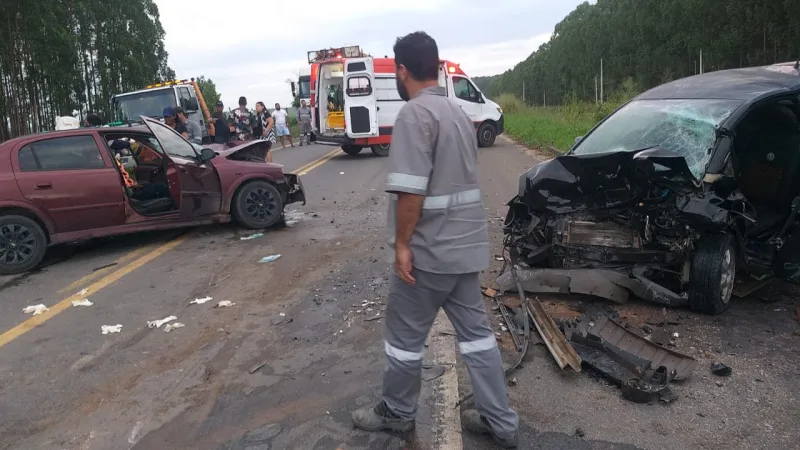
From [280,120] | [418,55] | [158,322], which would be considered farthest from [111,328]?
[280,120]

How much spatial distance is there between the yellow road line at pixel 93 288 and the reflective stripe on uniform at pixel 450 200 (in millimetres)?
3778

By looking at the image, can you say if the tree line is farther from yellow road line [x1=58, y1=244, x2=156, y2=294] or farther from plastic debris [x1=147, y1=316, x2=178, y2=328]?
plastic debris [x1=147, y1=316, x2=178, y2=328]

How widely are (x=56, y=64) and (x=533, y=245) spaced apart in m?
23.1

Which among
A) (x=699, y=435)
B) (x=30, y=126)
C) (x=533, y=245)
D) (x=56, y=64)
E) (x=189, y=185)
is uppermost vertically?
(x=56, y=64)

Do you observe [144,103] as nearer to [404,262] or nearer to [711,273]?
[711,273]

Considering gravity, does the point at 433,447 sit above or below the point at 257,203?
below

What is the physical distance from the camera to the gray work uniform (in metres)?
2.48

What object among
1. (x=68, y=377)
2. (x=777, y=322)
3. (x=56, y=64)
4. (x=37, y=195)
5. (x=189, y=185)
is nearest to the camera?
(x=68, y=377)

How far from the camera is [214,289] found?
5.54 m

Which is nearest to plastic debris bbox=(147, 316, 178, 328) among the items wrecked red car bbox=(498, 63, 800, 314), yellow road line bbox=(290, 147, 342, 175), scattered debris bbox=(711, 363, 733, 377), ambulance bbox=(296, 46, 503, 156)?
wrecked red car bbox=(498, 63, 800, 314)

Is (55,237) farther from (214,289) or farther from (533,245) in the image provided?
(533,245)

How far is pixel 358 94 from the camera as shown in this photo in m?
16.8

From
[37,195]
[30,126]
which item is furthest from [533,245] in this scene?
[30,126]

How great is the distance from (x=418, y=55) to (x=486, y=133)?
57.3ft
